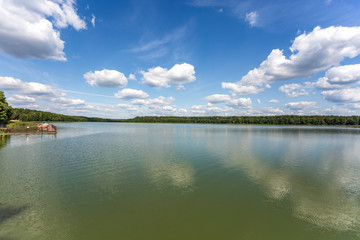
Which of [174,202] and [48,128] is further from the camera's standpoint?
[48,128]

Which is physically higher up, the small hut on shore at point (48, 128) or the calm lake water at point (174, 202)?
the small hut on shore at point (48, 128)

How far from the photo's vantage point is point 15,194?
10805 mm

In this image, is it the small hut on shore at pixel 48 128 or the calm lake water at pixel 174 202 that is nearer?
the calm lake water at pixel 174 202

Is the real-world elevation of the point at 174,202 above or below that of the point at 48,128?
below

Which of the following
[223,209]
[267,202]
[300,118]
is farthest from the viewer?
[300,118]

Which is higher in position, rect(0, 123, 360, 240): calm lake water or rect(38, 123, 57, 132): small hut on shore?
rect(38, 123, 57, 132): small hut on shore

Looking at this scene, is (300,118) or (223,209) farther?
(300,118)

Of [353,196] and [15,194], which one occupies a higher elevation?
[15,194]

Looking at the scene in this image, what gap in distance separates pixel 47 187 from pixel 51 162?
823 cm

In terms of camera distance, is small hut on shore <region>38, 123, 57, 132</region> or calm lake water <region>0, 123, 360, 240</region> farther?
small hut on shore <region>38, 123, 57, 132</region>

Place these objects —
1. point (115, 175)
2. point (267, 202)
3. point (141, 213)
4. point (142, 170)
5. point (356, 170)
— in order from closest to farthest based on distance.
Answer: point (141, 213) < point (267, 202) < point (115, 175) < point (142, 170) < point (356, 170)

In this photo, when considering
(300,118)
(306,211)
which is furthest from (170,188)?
(300,118)

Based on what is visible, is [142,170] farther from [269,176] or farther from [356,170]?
[356,170]

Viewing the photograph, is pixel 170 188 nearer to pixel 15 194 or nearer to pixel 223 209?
pixel 223 209
